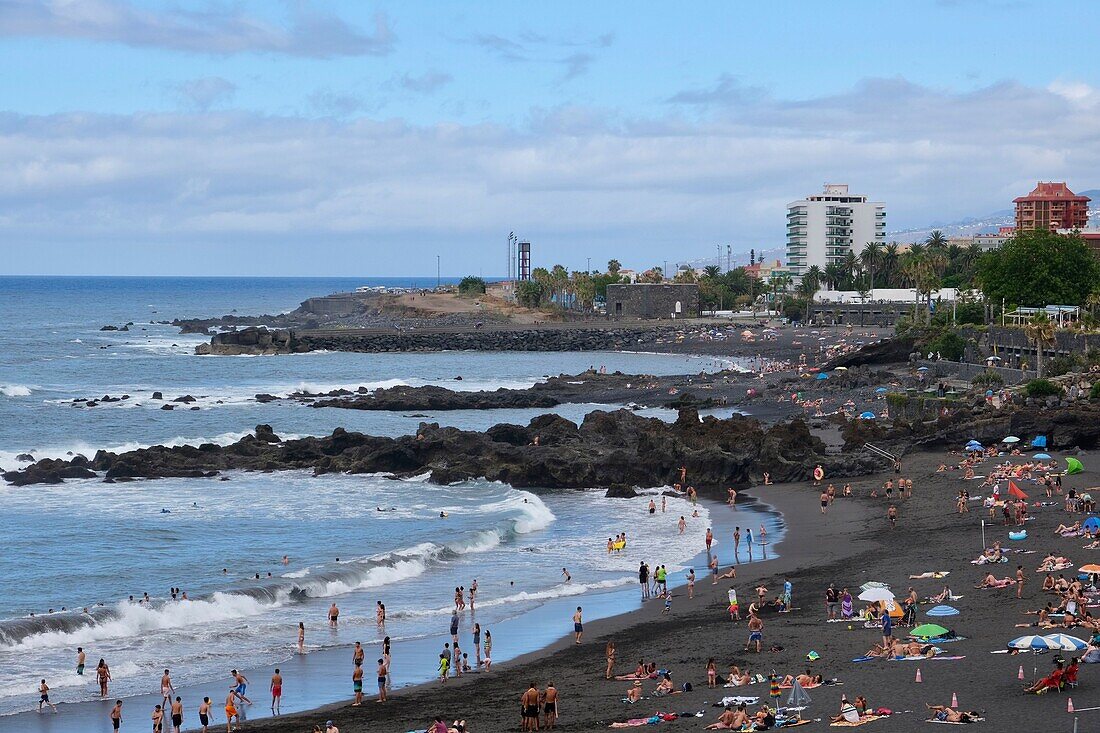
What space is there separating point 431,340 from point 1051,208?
9922 cm

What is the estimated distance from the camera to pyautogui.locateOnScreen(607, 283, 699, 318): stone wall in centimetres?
15825

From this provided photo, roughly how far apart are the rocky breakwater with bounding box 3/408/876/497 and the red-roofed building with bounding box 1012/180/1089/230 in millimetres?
141867

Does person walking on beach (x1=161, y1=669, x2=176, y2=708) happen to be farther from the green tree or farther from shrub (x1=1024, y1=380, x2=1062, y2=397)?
the green tree

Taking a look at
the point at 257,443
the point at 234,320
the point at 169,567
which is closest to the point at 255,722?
the point at 169,567

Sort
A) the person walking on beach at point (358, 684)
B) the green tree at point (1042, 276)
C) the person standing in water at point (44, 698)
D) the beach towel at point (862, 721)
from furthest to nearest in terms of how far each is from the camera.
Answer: the green tree at point (1042, 276)
the person walking on beach at point (358, 684)
the person standing in water at point (44, 698)
the beach towel at point (862, 721)

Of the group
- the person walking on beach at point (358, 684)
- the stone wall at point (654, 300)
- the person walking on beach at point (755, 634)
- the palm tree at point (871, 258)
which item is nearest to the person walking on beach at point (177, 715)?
the person walking on beach at point (358, 684)

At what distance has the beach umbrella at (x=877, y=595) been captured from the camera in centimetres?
2627

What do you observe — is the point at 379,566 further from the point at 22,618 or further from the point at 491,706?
the point at 491,706

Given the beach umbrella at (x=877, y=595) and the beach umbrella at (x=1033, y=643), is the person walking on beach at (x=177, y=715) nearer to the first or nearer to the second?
the beach umbrella at (x=877, y=595)

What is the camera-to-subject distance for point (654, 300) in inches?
6265

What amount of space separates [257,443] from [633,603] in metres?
30.2

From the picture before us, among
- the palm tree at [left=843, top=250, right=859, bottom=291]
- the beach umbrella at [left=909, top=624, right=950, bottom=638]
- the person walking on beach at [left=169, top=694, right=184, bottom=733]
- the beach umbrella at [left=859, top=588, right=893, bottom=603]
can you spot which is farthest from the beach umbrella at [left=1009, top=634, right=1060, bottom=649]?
the palm tree at [left=843, top=250, right=859, bottom=291]

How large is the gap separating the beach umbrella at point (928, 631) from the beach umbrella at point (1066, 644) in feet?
10.2

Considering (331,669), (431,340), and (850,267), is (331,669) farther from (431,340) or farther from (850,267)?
(850,267)
